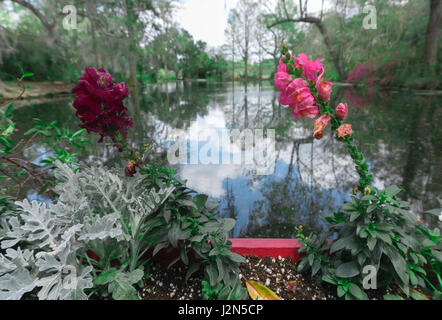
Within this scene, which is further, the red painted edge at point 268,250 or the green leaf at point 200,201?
the red painted edge at point 268,250

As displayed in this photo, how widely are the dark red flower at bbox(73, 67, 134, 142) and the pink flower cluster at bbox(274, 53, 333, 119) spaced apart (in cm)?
76

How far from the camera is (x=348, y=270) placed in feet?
3.62

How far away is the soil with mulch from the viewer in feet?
3.94

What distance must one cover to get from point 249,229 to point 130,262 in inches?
47.0

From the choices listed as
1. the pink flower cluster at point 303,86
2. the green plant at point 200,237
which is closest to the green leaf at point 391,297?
the green plant at point 200,237

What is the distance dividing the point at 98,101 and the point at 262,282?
1.23 m

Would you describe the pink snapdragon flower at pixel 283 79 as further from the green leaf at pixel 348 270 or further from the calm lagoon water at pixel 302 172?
the green leaf at pixel 348 270

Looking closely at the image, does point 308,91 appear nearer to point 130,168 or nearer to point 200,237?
point 200,237

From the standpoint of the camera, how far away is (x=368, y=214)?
1062mm

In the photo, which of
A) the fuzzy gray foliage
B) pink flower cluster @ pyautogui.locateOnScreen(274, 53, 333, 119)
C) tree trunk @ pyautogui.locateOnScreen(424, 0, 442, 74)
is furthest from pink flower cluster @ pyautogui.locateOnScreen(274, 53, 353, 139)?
tree trunk @ pyautogui.locateOnScreen(424, 0, 442, 74)

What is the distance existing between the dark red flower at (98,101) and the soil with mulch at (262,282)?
0.82 m

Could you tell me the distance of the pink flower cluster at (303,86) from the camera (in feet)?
3.23

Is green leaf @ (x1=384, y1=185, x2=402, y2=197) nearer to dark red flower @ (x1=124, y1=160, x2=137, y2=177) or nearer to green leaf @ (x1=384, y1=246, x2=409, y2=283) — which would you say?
green leaf @ (x1=384, y1=246, x2=409, y2=283)
